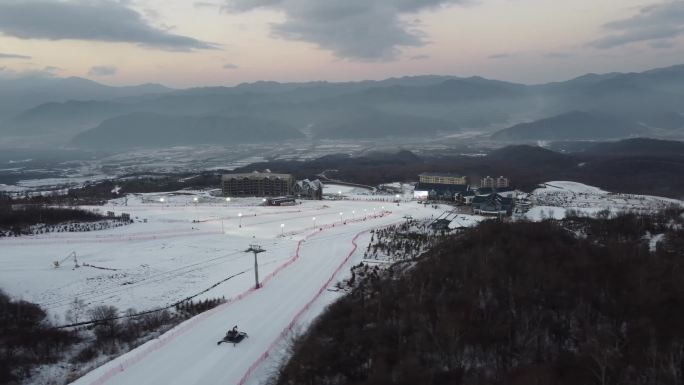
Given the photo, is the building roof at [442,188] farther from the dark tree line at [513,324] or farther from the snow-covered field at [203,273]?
the dark tree line at [513,324]

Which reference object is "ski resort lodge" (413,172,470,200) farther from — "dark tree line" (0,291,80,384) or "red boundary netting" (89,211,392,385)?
"dark tree line" (0,291,80,384)

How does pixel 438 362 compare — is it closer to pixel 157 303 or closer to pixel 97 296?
pixel 157 303

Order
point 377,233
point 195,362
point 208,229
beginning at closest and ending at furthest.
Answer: point 195,362 < point 377,233 < point 208,229

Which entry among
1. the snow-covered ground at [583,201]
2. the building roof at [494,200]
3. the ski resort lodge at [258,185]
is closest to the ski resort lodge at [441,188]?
the building roof at [494,200]

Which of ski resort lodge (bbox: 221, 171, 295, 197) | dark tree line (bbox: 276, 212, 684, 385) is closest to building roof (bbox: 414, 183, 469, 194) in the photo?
ski resort lodge (bbox: 221, 171, 295, 197)

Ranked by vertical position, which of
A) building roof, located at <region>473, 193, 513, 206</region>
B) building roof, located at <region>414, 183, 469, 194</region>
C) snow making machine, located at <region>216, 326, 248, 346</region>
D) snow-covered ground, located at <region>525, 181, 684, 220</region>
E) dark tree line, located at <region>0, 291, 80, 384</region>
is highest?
building roof, located at <region>414, 183, 469, 194</region>

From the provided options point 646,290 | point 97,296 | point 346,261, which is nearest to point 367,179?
point 346,261
